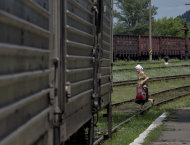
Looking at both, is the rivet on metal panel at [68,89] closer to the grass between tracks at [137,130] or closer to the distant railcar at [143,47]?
the grass between tracks at [137,130]

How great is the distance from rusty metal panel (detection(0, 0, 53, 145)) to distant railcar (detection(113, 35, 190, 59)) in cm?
4324

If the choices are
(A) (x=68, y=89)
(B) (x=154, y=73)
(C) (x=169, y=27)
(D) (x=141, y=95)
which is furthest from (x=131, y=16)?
(A) (x=68, y=89)

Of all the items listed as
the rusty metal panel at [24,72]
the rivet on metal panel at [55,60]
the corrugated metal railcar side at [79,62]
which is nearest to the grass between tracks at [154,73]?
the corrugated metal railcar side at [79,62]

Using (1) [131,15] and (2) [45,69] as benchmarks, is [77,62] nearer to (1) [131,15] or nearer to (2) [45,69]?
(2) [45,69]

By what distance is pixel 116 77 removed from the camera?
28.1m

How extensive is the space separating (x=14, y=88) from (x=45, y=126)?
0.92m

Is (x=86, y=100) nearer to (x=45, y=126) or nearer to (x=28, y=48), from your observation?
(x=45, y=126)

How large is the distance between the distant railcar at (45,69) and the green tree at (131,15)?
3772 inches

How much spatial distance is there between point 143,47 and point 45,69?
4915 centimetres

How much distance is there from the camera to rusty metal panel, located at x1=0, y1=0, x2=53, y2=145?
2.35 metres

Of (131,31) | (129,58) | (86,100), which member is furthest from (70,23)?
(131,31)

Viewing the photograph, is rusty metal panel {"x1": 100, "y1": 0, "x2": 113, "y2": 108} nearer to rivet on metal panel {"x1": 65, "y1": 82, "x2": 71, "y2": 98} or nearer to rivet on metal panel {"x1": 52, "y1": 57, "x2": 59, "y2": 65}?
rivet on metal panel {"x1": 65, "y1": 82, "x2": 71, "y2": 98}

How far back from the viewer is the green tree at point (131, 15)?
10119cm

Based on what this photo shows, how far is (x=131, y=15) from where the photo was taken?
10269 cm
